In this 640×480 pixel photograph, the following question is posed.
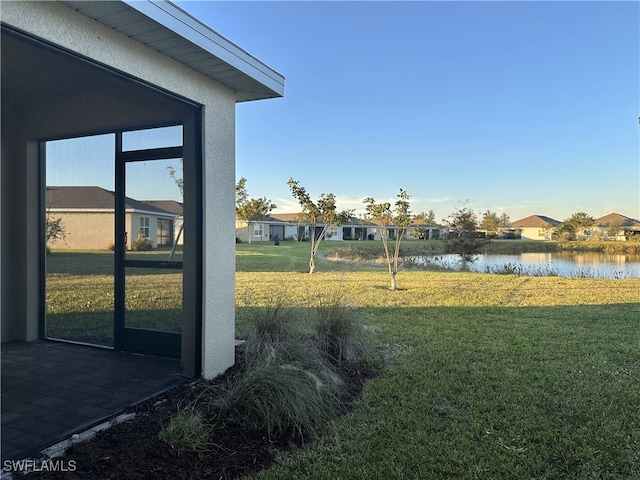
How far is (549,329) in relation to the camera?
6.04m

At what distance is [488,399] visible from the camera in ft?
11.2

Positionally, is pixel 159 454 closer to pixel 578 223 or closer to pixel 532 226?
pixel 578 223

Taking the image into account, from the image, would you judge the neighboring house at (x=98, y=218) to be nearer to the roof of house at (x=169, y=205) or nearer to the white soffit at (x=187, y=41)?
the roof of house at (x=169, y=205)

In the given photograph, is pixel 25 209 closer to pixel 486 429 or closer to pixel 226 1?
pixel 226 1

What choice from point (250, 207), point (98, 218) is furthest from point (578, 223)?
point (98, 218)

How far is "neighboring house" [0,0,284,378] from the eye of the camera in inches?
102

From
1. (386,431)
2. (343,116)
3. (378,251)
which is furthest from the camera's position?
(378,251)

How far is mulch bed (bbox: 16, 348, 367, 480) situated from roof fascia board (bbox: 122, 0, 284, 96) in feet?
8.82

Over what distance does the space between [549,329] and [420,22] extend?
8.31 m

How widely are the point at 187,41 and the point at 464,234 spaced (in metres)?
16.7

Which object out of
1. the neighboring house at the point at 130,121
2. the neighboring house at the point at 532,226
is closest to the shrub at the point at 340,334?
the neighboring house at the point at 130,121

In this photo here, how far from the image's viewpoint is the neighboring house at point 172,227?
12.8 ft

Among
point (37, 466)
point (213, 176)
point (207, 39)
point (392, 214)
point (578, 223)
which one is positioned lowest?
point (37, 466)

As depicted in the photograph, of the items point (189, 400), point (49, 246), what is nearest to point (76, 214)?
point (49, 246)
